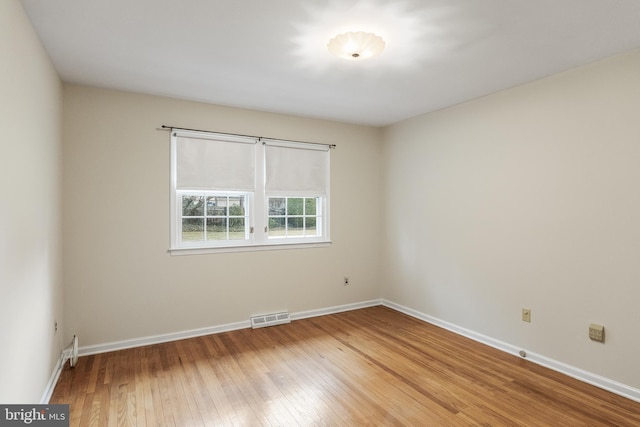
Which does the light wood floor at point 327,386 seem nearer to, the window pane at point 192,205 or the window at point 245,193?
the window at point 245,193

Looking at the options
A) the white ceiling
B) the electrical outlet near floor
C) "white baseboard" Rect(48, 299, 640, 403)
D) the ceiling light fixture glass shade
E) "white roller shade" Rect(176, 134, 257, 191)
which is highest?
the white ceiling

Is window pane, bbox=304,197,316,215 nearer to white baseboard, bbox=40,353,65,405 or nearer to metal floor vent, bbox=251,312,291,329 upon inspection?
metal floor vent, bbox=251,312,291,329

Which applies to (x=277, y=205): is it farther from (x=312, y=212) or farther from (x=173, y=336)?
(x=173, y=336)

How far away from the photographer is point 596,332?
260 cm

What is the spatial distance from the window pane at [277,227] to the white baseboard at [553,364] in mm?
2005

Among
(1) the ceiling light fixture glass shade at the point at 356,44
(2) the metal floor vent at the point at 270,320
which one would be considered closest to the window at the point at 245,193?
(2) the metal floor vent at the point at 270,320

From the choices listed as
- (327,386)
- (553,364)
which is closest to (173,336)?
(327,386)

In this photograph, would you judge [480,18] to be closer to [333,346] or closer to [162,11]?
[162,11]

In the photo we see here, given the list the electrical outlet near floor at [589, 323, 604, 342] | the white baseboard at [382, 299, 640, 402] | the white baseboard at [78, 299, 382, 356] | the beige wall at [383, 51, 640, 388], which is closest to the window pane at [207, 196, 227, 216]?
the white baseboard at [78, 299, 382, 356]

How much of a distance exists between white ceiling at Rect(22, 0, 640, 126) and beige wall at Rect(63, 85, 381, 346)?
31 cm

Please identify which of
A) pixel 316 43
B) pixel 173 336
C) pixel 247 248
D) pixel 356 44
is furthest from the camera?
pixel 247 248

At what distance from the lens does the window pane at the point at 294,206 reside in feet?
14.0

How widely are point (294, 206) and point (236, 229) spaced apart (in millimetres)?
796

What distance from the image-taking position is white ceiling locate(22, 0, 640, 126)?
6.32 feet
